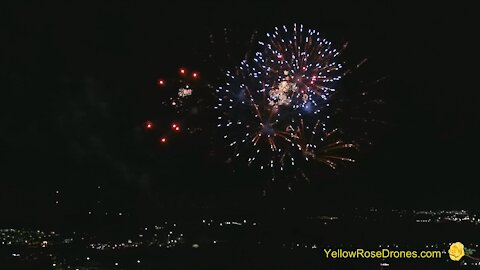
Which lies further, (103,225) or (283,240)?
(103,225)

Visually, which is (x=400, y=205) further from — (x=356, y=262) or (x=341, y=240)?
(x=356, y=262)

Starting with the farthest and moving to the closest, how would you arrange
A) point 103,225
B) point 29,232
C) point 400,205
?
point 400,205 → point 103,225 → point 29,232

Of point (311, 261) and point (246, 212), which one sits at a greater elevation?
point (246, 212)

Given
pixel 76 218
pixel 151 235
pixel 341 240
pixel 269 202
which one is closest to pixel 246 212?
pixel 269 202

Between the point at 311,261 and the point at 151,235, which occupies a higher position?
the point at 151,235

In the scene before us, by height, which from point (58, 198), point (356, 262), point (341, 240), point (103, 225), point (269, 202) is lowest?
point (356, 262)

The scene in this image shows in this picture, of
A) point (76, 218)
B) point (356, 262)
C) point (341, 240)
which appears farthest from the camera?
point (76, 218)

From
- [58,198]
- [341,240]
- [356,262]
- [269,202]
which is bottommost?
[356,262]

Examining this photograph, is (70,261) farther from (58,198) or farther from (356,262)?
(58,198)

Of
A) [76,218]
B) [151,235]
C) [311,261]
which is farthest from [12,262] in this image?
[76,218]
